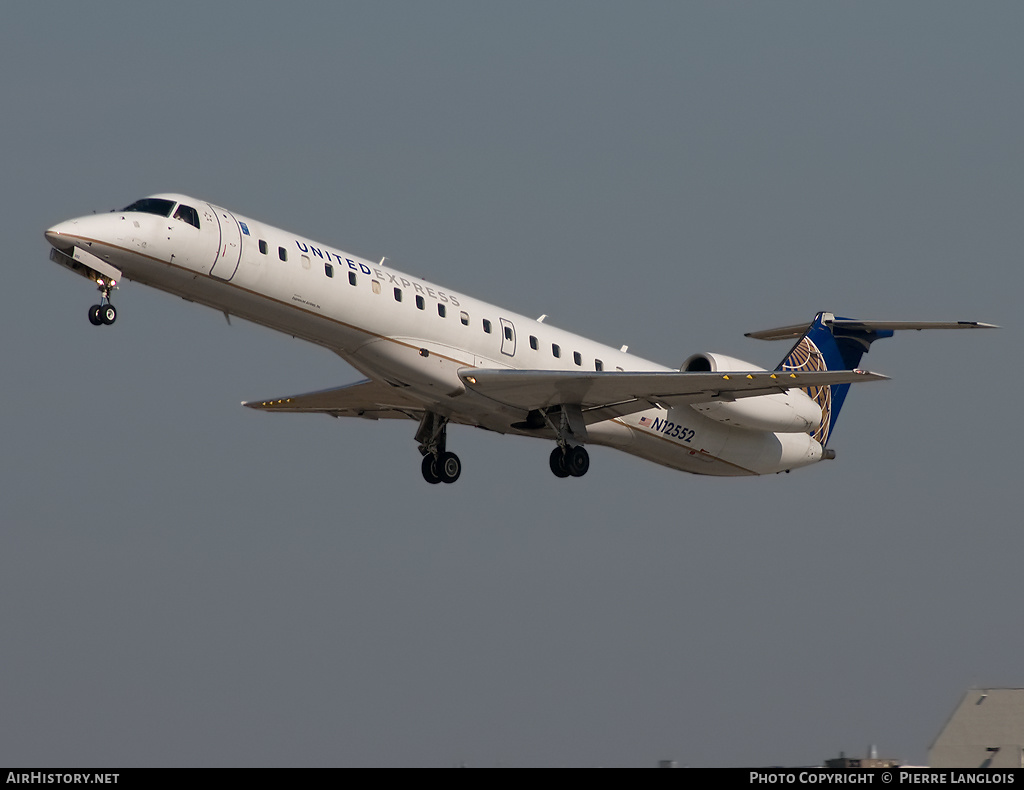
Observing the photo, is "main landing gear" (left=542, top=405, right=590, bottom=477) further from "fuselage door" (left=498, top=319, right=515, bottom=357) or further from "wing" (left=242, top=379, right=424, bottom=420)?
"wing" (left=242, top=379, right=424, bottom=420)

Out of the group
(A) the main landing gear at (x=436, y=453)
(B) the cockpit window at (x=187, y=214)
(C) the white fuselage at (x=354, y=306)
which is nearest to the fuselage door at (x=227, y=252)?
(C) the white fuselage at (x=354, y=306)

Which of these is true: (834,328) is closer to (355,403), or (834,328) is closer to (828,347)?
(828,347)

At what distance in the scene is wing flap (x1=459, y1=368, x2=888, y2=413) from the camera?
24938 mm

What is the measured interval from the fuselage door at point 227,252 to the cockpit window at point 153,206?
70cm

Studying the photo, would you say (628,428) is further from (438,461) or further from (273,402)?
(273,402)

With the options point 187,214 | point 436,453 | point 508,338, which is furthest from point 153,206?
point 436,453

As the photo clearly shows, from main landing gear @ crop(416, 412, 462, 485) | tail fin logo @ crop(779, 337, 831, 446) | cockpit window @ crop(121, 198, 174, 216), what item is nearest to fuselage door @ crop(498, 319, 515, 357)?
main landing gear @ crop(416, 412, 462, 485)

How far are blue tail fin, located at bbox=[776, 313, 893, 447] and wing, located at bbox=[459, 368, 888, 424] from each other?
4.85 m

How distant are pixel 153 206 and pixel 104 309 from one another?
184cm

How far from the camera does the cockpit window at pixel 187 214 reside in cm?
2269

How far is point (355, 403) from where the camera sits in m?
28.1

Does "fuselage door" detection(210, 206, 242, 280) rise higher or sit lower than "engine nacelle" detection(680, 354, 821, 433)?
higher
